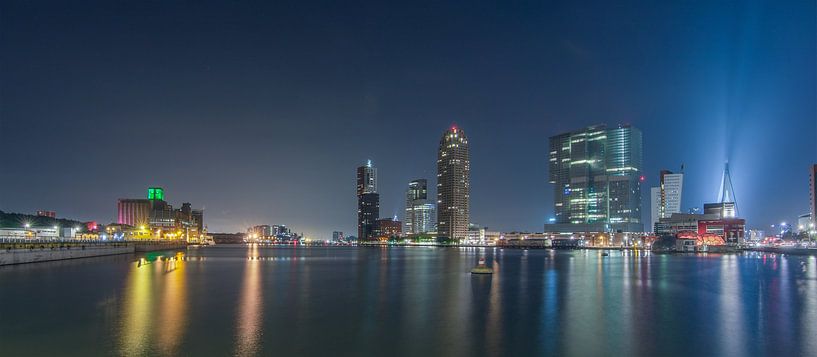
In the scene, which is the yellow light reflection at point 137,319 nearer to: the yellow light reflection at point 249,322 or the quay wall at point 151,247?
the yellow light reflection at point 249,322

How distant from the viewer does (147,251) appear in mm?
137125

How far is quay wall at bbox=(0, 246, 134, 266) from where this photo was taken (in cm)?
6550

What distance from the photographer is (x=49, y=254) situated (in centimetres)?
7769

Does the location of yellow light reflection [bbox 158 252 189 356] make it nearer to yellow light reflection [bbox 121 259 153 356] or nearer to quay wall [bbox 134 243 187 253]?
yellow light reflection [bbox 121 259 153 356]

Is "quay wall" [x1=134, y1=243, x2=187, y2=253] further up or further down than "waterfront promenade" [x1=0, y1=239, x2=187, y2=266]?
further down

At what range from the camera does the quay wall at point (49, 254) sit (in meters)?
65.5

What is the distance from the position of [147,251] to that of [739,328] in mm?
136785

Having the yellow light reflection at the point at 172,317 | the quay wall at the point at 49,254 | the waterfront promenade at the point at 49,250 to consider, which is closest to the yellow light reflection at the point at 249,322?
the yellow light reflection at the point at 172,317

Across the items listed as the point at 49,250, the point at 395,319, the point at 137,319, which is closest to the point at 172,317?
the point at 137,319

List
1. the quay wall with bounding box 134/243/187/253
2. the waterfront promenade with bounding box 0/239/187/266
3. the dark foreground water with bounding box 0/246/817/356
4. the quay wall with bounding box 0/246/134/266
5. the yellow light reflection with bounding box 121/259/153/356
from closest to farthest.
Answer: the yellow light reflection with bounding box 121/259/153/356, the dark foreground water with bounding box 0/246/817/356, the quay wall with bounding box 0/246/134/266, the waterfront promenade with bounding box 0/239/187/266, the quay wall with bounding box 134/243/187/253

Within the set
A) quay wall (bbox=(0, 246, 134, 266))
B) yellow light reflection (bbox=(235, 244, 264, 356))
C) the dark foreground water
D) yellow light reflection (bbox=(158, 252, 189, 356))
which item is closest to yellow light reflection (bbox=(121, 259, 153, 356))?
the dark foreground water

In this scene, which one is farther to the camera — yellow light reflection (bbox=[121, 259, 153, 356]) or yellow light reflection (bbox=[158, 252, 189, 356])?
yellow light reflection (bbox=[158, 252, 189, 356])

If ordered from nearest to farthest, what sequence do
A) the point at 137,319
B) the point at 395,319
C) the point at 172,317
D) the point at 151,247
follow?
the point at 137,319 < the point at 172,317 < the point at 395,319 < the point at 151,247

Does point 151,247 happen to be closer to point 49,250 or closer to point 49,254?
point 49,250
